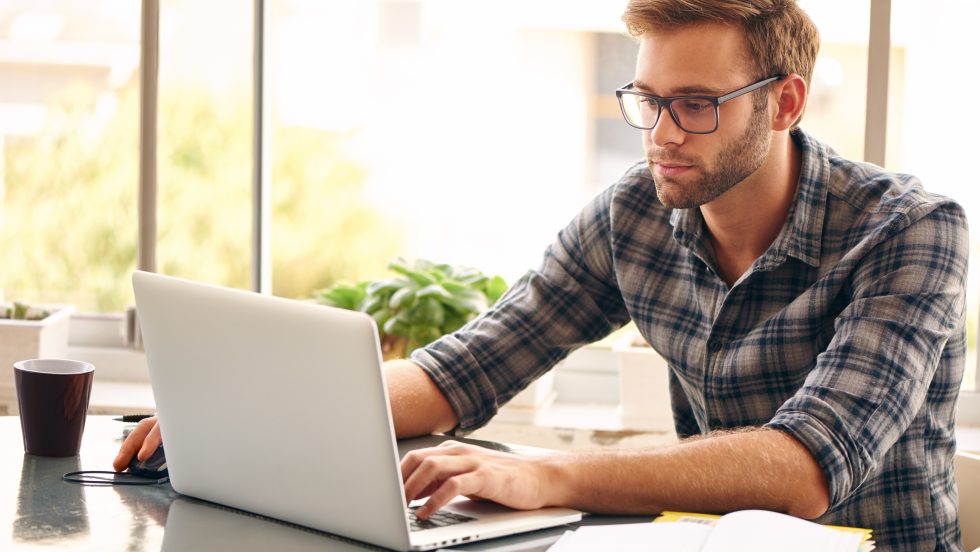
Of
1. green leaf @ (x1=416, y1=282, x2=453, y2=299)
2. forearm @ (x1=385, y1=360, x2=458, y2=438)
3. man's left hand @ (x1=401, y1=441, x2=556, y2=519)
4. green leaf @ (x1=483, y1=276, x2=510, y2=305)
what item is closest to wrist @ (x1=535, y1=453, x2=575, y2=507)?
man's left hand @ (x1=401, y1=441, x2=556, y2=519)

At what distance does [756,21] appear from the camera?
1.74 m

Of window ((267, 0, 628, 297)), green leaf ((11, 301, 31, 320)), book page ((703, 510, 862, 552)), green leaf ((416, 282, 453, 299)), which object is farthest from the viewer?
window ((267, 0, 628, 297))

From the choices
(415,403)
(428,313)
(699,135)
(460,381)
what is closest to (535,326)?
(460,381)

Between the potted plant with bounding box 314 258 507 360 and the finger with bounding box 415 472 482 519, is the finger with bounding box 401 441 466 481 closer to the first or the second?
the finger with bounding box 415 472 482 519

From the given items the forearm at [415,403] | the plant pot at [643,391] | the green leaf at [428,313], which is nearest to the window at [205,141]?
the green leaf at [428,313]

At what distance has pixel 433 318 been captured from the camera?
8.89 feet

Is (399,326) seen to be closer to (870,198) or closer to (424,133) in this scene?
(424,133)

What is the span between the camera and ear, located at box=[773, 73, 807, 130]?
1789 millimetres

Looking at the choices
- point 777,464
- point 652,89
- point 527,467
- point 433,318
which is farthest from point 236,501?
point 433,318

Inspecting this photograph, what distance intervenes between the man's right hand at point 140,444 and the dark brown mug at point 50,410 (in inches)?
3.6

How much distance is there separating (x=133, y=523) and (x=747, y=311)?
36.0 inches

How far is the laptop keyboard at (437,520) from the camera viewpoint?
1.20 metres

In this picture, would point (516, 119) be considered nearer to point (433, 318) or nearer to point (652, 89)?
point (433, 318)

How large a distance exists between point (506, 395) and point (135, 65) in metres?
1.69
